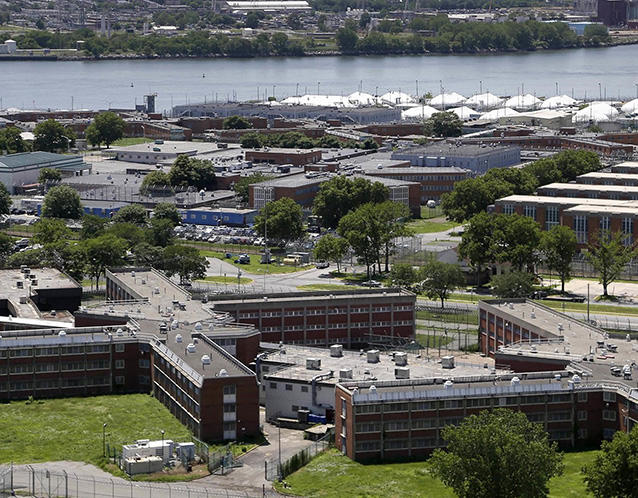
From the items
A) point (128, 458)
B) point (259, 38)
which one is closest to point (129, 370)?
point (128, 458)

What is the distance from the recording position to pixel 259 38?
11575cm

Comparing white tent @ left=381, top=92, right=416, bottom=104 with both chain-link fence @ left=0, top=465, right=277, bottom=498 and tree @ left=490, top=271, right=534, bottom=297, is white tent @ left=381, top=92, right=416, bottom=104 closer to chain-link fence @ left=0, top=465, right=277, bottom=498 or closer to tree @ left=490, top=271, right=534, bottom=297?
tree @ left=490, top=271, right=534, bottom=297

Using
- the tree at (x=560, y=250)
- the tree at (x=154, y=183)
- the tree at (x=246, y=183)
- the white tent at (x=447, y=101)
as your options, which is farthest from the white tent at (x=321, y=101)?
the tree at (x=560, y=250)

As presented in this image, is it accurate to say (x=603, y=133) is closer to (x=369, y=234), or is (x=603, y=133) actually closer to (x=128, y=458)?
(x=369, y=234)

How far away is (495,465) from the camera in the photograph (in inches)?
640

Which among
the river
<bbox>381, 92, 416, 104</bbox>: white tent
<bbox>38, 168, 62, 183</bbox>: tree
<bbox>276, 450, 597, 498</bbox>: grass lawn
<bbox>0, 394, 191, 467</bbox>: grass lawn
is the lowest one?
the river

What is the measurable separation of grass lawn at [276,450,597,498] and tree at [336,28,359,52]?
3893 inches

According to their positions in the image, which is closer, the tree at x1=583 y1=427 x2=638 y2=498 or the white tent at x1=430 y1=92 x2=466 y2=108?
the tree at x1=583 y1=427 x2=638 y2=498

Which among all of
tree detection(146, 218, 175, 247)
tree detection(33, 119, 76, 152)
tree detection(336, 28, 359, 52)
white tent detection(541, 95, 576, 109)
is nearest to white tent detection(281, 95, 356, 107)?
white tent detection(541, 95, 576, 109)

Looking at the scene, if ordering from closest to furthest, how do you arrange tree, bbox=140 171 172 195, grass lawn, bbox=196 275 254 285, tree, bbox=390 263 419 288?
tree, bbox=390 263 419 288 < grass lawn, bbox=196 275 254 285 < tree, bbox=140 171 172 195

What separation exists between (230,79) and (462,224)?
60362 millimetres

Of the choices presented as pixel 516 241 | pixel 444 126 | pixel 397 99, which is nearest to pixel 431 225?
pixel 516 241

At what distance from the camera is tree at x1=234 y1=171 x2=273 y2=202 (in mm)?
43500

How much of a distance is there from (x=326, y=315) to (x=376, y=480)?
7.72m
